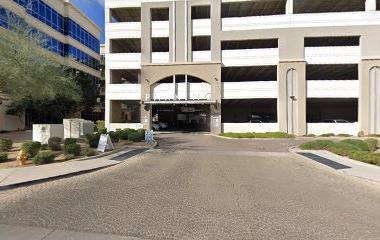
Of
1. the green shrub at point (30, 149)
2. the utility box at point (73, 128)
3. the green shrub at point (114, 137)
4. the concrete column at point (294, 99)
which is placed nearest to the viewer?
the green shrub at point (30, 149)

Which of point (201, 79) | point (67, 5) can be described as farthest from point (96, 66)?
point (201, 79)

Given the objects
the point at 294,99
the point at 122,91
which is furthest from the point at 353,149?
the point at 122,91

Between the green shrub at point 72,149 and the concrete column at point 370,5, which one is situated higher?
the concrete column at point 370,5

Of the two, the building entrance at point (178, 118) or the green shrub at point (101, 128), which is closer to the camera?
the green shrub at point (101, 128)

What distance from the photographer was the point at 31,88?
15.9m

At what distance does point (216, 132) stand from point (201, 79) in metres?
5.88

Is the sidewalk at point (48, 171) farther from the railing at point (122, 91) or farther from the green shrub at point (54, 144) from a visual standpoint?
the railing at point (122, 91)

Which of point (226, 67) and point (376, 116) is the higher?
point (226, 67)

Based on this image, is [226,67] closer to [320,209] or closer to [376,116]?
[376,116]

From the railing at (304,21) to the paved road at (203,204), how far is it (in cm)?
2394

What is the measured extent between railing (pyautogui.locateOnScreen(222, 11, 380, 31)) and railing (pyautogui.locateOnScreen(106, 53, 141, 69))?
404 inches

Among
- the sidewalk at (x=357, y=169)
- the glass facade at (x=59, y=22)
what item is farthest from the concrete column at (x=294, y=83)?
the glass facade at (x=59, y=22)

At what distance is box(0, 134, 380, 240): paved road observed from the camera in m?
5.90

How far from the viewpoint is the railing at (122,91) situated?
35.5 meters
